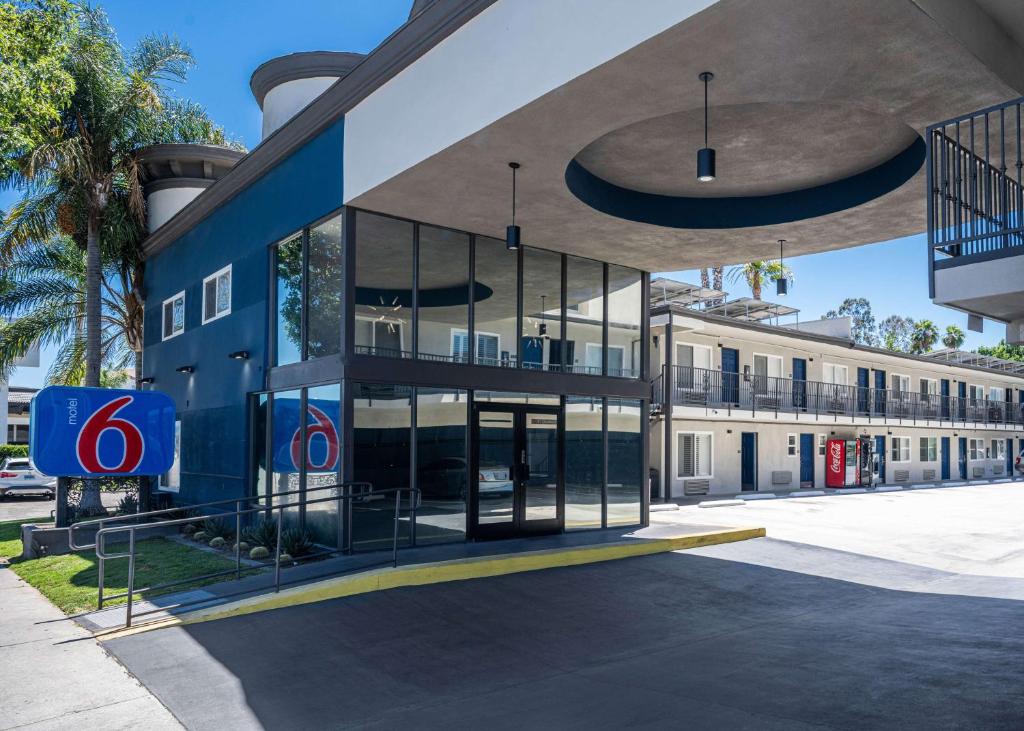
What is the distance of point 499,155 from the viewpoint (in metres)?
9.55

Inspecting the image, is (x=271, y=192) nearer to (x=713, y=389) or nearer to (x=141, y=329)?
(x=141, y=329)

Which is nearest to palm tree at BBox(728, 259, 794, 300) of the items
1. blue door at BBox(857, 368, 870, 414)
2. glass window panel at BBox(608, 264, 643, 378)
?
blue door at BBox(857, 368, 870, 414)

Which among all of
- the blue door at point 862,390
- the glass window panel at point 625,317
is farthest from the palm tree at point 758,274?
the glass window panel at point 625,317

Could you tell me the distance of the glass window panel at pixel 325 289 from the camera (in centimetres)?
1188

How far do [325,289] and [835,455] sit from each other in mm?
26550

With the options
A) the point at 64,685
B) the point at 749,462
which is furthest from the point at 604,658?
the point at 749,462

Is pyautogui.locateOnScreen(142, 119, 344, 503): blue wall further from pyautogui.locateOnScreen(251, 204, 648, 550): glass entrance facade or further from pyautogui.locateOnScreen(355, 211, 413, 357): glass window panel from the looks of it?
pyautogui.locateOnScreen(355, 211, 413, 357): glass window panel

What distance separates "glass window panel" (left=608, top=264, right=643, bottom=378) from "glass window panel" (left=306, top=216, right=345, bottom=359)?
542 centimetres

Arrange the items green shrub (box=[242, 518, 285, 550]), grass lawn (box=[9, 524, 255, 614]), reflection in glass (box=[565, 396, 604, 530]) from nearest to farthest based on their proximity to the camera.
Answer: grass lawn (box=[9, 524, 255, 614]), green shrub (box=[242, 518, 285, 550]), reflection in glass (box=[565, 396, 604, 530])

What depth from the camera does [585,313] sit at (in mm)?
14695

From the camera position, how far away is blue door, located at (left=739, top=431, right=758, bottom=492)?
30.1 metres

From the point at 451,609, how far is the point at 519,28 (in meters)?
6.24

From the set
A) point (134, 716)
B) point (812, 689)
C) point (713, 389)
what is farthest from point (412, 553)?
point (713, 389)

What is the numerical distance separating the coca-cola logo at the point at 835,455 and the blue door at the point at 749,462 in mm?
4847
